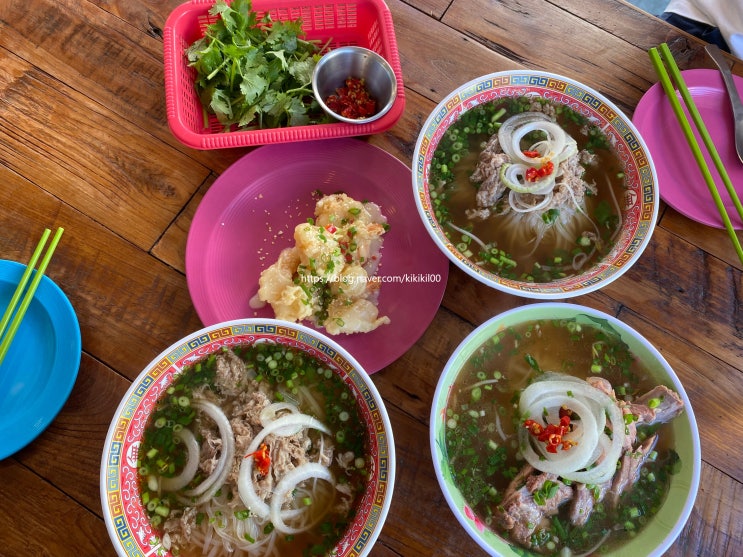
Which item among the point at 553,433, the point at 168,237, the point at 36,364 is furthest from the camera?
the point at 168,237

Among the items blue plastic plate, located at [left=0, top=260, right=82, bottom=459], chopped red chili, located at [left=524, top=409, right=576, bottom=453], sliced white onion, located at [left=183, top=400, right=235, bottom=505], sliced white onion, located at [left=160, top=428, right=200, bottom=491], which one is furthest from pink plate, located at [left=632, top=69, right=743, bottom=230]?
blue plastic plate, located at [left=0, top=260, right=82, bottom=459]

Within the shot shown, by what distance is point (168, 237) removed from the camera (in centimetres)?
220

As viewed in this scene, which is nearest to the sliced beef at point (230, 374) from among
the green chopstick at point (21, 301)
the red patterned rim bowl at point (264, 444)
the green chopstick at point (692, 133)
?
the red patterned rim bowl at point (264, 444)

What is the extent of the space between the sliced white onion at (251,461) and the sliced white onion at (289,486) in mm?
32

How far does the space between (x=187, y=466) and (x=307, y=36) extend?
74.7 inches

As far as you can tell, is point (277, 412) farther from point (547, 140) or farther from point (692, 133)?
point (692, 133)

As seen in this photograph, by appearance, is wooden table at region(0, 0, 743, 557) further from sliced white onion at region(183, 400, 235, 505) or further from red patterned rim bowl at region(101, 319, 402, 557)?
sliced white onion at region(183, 400, 235, 505)

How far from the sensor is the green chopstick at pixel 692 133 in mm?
2143

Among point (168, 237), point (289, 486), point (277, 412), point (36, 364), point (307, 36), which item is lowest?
point (36, 364)

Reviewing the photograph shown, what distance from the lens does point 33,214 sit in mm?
2234

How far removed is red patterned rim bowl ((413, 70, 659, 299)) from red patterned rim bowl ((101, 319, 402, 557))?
636mm

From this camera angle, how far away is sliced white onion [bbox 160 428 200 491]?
1.79 m

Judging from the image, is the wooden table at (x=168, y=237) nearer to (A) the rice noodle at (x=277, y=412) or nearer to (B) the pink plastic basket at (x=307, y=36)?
(B) the pink plastic basket at (x=307, y=36)

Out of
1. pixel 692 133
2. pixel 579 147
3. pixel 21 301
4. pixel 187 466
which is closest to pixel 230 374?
pixel 187 466
